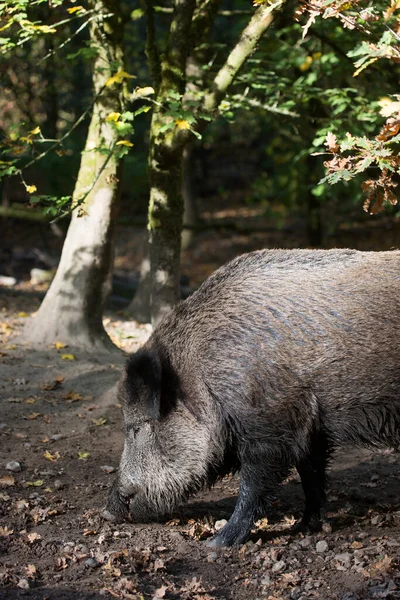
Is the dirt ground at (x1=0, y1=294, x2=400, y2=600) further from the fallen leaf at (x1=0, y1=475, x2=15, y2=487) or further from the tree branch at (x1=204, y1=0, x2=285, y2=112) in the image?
the tree branch at (x1=204, y1=0, x2=285, y2=112)

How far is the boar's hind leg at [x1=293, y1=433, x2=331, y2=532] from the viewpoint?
16.9 ft

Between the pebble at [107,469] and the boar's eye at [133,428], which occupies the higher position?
the boar's eye at [133,428]

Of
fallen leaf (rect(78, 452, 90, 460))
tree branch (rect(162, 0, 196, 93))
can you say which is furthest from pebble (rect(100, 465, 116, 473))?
tree branch (rect(162, 0, 196, 93))

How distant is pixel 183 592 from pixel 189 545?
27.7 inches

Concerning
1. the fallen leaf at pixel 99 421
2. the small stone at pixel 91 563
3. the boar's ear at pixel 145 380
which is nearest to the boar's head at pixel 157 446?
the boar's ear at pixel 145 380

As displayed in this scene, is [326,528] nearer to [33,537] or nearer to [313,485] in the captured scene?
[313,485]

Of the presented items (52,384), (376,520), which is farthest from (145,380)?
(52,384)

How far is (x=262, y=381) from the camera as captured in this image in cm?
464

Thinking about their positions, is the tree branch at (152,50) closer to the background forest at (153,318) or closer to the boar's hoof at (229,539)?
the background forest at (153,318)

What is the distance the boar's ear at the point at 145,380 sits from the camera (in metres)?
4.89

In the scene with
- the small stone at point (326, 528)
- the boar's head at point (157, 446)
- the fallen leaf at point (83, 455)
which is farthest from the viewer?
the fallen leaf at point (83, 455)

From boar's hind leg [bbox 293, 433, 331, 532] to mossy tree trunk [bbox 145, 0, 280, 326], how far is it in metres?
3.05

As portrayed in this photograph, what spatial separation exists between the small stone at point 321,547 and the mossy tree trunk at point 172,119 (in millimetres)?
3554

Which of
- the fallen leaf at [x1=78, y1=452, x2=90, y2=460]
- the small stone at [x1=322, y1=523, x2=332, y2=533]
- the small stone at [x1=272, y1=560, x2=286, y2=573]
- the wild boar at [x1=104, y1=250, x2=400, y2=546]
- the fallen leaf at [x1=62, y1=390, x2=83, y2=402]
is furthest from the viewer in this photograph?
the fallen leaf at [x1=62, y1=390, x2=83, y2=402]
